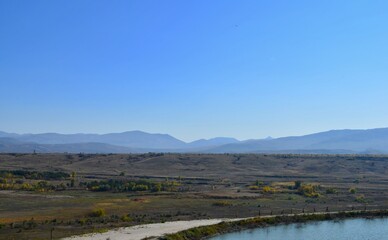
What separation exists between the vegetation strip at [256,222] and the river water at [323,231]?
94cm

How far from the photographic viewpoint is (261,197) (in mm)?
67000

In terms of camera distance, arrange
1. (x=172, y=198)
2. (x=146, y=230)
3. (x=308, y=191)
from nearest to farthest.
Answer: (x=146, y=230) < (x=172, y=198) < (x=308, y=191)

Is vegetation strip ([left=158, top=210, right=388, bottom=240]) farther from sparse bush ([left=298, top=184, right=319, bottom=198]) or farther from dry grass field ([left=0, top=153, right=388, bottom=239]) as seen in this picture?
sparse bush ([left=298, top=184, right=319, bottom=198])

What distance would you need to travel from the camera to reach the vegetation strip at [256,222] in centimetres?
4153

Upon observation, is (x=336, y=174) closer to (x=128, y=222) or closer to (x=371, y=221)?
(x=371, y=221)

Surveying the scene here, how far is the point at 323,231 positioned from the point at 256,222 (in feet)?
21.7

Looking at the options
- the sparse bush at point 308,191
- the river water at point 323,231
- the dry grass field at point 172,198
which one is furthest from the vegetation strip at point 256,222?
the sparse bush at point 308,191

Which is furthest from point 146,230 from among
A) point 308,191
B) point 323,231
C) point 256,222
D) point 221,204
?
point 308,191

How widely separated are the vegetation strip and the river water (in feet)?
3.08

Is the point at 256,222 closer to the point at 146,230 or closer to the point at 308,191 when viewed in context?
the point at 146,230

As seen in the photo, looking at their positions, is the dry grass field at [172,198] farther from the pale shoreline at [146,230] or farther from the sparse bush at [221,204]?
the pale shoreline at [146,230]

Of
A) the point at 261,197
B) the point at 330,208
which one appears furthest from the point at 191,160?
the point at 330,208

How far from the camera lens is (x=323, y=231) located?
46.0m

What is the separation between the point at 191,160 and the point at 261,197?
70988 mm
